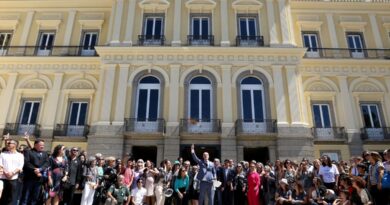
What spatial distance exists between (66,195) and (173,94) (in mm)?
9102

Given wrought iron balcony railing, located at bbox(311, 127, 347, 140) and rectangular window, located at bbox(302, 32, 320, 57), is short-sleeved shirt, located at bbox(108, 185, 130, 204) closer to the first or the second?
wrought iron balcony railing, located at bbox(311, 127, 347, 140)

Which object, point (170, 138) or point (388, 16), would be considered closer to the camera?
point (170, 138)

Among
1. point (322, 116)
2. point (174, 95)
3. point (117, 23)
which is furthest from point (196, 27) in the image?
point (322, 116)

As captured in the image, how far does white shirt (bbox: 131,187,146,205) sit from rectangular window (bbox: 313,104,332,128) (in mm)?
12389

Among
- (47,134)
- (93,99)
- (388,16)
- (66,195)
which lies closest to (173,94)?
(93,99)

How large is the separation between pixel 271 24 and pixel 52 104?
13893 mm

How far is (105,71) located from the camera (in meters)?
18.5

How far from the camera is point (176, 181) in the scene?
10594mm

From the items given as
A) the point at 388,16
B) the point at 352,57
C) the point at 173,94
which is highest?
the point at 388,16

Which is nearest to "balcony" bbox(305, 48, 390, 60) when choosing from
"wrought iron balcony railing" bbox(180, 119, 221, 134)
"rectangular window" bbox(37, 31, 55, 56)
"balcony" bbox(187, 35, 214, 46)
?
"balcony" bbox(187, 35, 214, 46)

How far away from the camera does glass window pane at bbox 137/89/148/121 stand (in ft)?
58.2

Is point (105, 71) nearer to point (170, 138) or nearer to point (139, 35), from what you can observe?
point (139, 35)

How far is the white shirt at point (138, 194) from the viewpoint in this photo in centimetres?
1034

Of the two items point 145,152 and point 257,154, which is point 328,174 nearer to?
point 257,154
